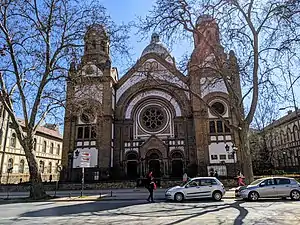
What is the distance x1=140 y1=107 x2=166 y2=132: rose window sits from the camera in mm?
34594

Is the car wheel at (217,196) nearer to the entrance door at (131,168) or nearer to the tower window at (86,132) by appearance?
the entrance door at (131,168)

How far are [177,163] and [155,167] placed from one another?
2917 mm

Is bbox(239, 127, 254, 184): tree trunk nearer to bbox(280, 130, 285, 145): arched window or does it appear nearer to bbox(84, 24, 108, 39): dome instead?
bbox(84, 24, 108, 39): dome

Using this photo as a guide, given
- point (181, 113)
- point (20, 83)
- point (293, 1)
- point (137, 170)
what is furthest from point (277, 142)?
point (20, 83)

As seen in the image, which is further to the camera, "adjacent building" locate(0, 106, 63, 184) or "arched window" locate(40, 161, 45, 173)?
"arched window" locate(40, 161, 45, 173)

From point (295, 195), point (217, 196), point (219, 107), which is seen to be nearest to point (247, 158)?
point (217, 196)

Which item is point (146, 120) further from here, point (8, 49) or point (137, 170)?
point (8, 49)

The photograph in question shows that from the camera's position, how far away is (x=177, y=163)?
108 ft

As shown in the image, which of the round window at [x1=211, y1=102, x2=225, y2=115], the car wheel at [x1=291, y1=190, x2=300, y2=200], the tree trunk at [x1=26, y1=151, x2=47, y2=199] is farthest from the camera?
the round window at [x1=211, y1=102, x2=225, y2=115]

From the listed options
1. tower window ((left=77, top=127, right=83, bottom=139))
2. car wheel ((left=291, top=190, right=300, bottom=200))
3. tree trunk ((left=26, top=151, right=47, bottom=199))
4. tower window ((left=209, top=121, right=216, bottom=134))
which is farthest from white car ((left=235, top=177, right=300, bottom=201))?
tower window ((left=77, top=127, right=83, bottom=139))

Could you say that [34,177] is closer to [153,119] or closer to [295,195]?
[295,195]

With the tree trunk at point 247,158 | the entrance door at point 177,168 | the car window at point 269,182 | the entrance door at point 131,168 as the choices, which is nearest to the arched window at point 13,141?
the entrance door at point 131,168

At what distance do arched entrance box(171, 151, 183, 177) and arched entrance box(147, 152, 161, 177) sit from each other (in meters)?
1.96

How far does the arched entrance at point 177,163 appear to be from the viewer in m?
32.5
